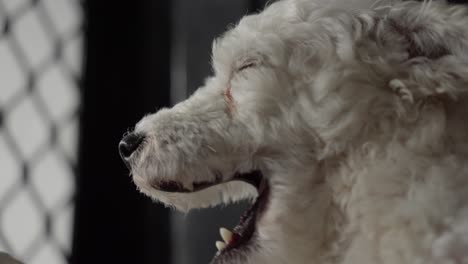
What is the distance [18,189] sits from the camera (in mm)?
1431

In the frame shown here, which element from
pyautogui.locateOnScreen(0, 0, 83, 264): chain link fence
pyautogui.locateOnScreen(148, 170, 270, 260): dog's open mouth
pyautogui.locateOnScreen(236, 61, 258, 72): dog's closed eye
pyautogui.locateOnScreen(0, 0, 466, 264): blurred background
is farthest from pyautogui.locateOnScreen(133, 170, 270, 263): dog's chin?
pyautogui.locateOnScreen(0, 0, 83, 264): chain link fence

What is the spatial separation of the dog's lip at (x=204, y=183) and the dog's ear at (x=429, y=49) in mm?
203

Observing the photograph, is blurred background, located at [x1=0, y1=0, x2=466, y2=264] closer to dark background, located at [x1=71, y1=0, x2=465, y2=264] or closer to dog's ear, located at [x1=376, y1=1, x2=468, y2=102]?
dark background, located at [x1=71, y1=0, x2=465, y2=264]

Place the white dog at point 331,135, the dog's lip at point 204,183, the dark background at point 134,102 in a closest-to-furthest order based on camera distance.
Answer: the white dog at point 331,135
the dog's lip at point 204,183
the dark background at point 134,102

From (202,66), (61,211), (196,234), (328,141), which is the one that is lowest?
(196,234)

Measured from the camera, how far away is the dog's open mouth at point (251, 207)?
91 centimetres

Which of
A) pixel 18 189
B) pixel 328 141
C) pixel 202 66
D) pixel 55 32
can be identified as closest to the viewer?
pixel 328 141

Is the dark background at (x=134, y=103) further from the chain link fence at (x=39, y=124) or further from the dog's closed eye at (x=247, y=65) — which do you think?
the dog's closed eye at (x=247, y=65)

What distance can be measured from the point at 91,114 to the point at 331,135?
817 mm

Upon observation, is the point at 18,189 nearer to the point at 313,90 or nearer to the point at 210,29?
the point at 210,29

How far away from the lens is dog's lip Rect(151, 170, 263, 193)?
91 centimetres

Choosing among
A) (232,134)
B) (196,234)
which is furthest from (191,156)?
(196,234)

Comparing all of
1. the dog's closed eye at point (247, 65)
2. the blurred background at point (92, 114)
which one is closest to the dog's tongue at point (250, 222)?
the dog's closed eye at point (247, 65)

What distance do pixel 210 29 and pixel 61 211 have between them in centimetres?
52
